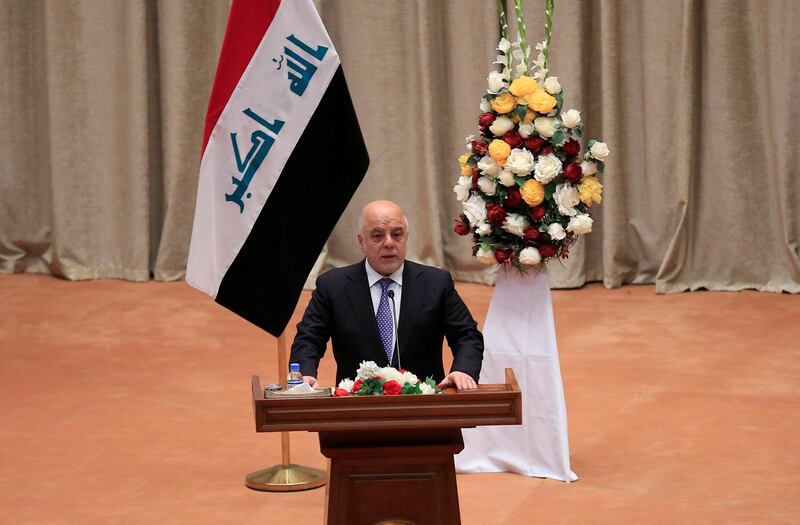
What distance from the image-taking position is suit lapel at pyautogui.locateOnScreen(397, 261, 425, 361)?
4.23 meters

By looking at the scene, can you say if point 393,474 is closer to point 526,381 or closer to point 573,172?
point 526,381

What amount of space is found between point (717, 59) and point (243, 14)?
560 cm

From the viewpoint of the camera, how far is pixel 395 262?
4.20m

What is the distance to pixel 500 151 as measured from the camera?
5.34m

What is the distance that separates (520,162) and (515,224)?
271 millimetres

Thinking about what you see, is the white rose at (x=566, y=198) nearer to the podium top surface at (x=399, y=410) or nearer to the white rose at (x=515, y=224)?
the white rose at (x=515, y=224)

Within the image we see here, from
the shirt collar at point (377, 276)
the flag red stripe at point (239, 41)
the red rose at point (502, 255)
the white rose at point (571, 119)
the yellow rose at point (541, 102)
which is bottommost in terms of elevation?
the red rose at point (502, 255)

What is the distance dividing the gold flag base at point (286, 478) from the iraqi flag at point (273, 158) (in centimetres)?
92

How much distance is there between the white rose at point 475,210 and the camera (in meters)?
5.48

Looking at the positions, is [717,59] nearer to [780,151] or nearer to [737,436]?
[780,151]

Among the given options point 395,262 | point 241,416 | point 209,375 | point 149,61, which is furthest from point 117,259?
point 395,262

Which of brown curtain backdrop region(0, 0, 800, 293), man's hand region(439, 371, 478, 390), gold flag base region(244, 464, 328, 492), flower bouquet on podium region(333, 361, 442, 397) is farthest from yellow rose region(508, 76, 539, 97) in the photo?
brown curtain backdrop region(0, 0, 800, 293)

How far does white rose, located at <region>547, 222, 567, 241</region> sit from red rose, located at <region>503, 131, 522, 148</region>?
38 centimetres

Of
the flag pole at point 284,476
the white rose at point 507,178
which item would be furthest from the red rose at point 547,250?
the flag pole at point 284,476
